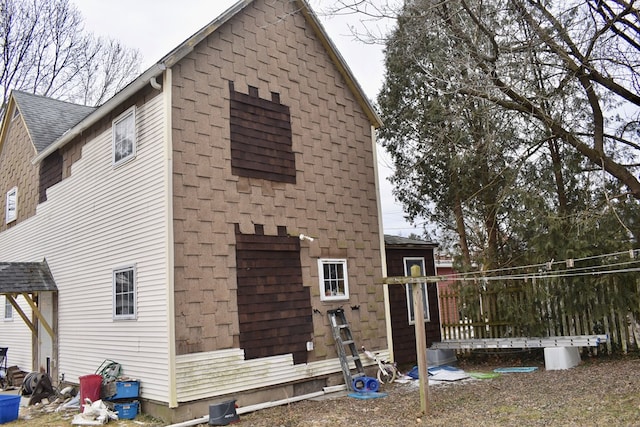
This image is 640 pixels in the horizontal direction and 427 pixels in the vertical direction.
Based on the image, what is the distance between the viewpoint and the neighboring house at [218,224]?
8680mm

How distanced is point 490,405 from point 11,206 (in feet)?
45.0

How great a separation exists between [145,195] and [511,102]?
22.2 feet

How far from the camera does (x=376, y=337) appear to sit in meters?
11.4

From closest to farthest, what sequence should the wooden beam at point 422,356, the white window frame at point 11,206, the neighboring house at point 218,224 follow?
the wooden beam at point 422,356 < the neighboring house at point 218,224 < the white window frame at point 11,206

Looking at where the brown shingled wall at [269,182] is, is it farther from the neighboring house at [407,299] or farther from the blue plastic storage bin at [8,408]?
the blue plastic storage bin at [8,408]

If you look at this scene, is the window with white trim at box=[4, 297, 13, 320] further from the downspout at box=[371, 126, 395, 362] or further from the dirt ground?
the downspout at box=[371, 126, 395, 362]

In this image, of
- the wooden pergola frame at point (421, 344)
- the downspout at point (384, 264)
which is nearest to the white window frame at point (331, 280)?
the downspout at point (384, 264)

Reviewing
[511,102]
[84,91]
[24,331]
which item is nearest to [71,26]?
[84,91]

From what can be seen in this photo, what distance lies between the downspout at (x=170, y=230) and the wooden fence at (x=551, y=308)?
7.44 metres

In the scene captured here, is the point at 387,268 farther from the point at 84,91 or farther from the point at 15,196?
the point at 84,91

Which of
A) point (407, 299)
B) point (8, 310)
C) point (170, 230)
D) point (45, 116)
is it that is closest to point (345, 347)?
point (407, 299)

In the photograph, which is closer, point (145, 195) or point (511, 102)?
point (145, 195)

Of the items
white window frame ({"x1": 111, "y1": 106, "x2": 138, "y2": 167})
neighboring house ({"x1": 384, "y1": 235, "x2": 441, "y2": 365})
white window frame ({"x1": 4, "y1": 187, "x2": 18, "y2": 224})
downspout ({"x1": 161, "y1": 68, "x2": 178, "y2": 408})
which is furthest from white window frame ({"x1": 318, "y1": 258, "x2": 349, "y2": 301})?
white window frame ({"x1": 4, "y1": 187, "x2": 18, "y2": 224})

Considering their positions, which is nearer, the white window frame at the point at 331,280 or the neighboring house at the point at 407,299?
the white window frame at the point at 331,280
